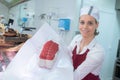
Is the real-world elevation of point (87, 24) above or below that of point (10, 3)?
below

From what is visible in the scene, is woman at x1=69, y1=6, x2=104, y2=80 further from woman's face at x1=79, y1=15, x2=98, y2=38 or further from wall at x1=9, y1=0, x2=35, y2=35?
wall at x1=9, y1=0, x2=35, y2=35

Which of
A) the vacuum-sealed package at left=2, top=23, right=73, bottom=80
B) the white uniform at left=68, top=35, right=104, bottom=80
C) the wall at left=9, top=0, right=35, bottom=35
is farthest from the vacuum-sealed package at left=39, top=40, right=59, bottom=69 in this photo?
the wall at left=9, top=0, right=35, bottom=35

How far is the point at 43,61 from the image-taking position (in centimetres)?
83

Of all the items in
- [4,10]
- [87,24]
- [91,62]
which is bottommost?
[91,62]

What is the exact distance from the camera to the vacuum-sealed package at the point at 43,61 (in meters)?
0.83

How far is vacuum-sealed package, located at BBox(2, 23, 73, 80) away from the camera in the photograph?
2.73ft

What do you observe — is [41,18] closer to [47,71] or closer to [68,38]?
[68,38]

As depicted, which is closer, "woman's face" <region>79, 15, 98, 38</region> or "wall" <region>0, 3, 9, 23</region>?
"woman's face" <region>79, 15, 98, 38</region>

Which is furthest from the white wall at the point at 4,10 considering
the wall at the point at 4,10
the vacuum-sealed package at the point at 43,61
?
the vacuum-sealed package at the point at 43,61

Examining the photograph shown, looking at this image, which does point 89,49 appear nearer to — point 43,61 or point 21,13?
point 43,61

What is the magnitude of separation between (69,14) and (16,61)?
6.79 feet

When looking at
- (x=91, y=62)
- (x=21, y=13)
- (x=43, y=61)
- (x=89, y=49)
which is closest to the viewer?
(x=43, y=61)

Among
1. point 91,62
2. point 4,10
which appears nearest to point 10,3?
point 4,10

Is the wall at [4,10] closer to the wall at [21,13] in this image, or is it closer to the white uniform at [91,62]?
the wall at [21,13]
